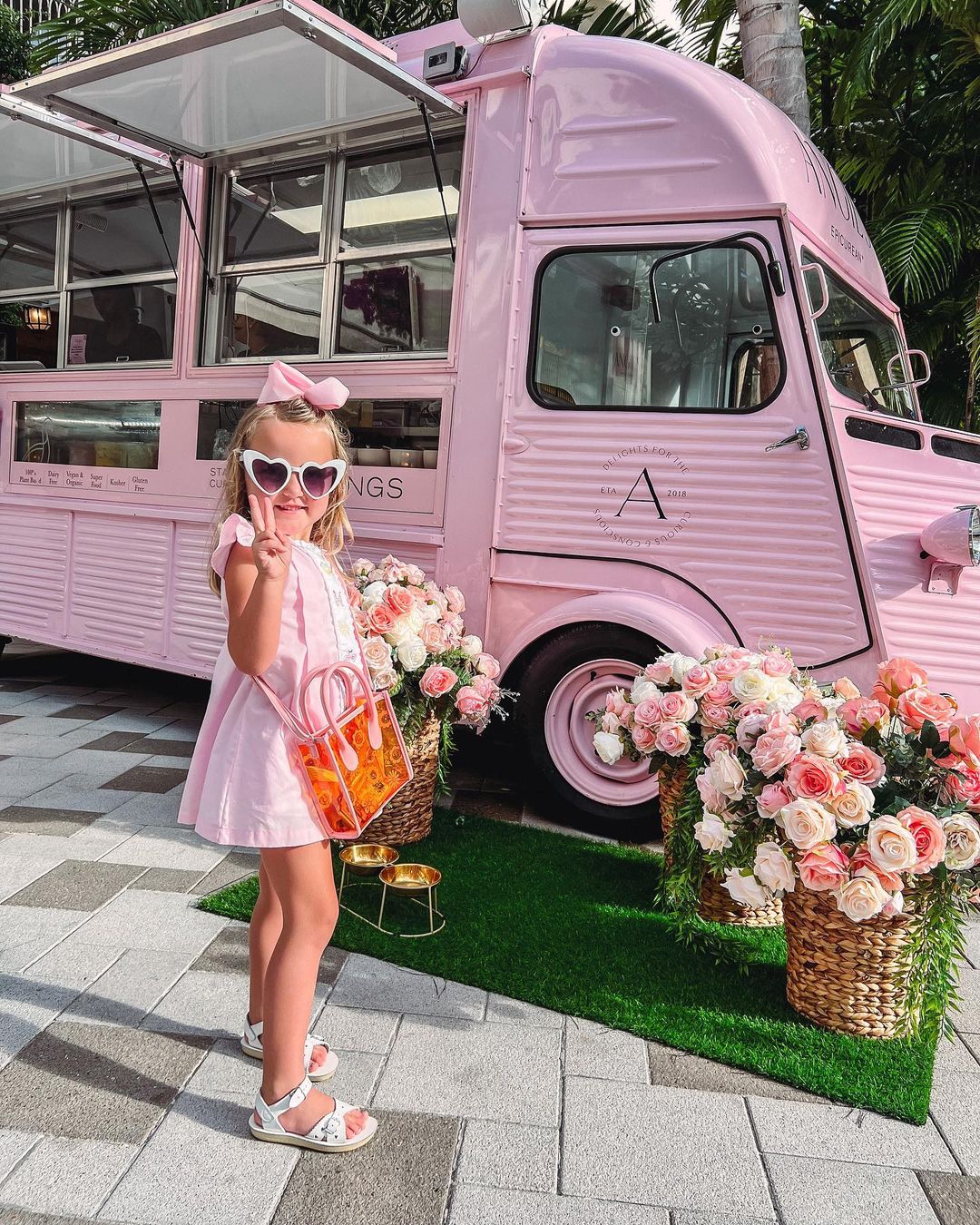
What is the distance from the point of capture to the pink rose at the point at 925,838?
2.33 metres

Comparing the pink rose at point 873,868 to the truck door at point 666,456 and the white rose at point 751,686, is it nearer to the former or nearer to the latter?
the white rose at point 751,686

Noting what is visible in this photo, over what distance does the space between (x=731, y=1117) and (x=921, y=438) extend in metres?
2.66

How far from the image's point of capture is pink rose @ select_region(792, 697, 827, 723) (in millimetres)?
2633

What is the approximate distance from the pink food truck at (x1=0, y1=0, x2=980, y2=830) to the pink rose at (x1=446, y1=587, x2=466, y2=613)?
22 centimetres

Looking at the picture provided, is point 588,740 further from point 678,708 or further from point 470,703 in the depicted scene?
point 678,708

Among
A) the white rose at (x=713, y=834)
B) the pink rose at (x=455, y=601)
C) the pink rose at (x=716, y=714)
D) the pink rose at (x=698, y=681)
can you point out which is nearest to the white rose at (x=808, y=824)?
the white rose at (x=713, y=834)

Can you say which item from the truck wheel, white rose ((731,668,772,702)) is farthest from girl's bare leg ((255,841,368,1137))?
the truck wheel

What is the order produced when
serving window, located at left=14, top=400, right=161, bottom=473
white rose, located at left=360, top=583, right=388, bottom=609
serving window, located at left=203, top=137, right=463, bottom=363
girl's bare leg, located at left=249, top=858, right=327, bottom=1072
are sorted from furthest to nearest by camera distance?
serving window, located at left=14, top=400, right=161, bottom=473 < serving window, located at left=203, top=137, right=463, bottom=363 < white rose, located at left=360, top=583, right=388, bottom=609 < girl's bare leg, located at left=249, top=858, right=327, bottom=1072

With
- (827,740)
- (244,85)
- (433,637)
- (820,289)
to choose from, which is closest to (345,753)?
(827,740)

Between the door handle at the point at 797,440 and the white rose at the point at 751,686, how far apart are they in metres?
1.18

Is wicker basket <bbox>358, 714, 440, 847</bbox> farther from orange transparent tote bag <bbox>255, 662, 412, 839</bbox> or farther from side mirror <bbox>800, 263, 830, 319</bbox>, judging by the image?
side mirror <bbox>800, 263, 830, 319</bbox>

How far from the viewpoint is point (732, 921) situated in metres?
3.24

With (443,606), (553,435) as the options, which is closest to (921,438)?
(553,435)

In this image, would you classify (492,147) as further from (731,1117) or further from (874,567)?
(731,1117)
